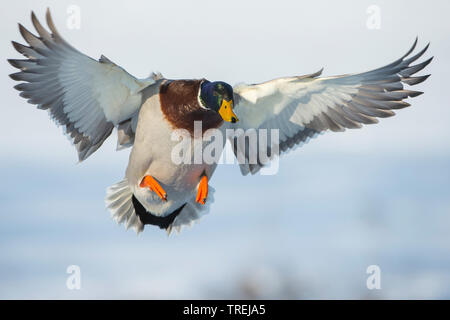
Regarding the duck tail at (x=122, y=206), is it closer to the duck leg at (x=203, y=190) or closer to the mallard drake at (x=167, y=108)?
the mallard drake at (x=167, y=108)

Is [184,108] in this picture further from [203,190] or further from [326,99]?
[326,99]

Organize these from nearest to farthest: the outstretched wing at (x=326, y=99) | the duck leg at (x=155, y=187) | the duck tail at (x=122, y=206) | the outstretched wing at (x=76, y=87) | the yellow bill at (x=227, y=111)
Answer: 1. the yellow bill at (x=227, y=111)
2. the outstretched wing at (x=76, y=87)
3. the duck leg at (x=155, y=187)
4. the outstretched wing at (x=326, y=99)
5. the duck tail at (x=122, y=206)

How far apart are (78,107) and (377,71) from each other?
2656 mm

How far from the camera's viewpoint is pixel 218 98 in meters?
6.34

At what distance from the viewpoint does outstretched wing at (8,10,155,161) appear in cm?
642

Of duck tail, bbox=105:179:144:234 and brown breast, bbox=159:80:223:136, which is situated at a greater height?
brown breast, bbox=159:80:223:136

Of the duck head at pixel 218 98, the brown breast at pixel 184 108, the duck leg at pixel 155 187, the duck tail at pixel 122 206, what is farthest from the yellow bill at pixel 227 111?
the duck tail at pixel 122 206

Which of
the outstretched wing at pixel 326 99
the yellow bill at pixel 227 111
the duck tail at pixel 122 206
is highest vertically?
the outstretched wing at pixel 326 99

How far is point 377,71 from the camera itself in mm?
7074

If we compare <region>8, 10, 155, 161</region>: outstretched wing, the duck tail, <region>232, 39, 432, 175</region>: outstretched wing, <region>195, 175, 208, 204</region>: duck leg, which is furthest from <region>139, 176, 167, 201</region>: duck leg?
<region>232, 39, 432, 175</region>: outstretched wing

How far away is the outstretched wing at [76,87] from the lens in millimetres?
6418

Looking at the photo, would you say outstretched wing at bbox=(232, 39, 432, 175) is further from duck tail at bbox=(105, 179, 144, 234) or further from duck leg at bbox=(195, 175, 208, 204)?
duck tail at bbox=(105, 179, 144, 234)

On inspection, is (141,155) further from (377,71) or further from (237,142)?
(377,71)

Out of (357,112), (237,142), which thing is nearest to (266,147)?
(237,142)
